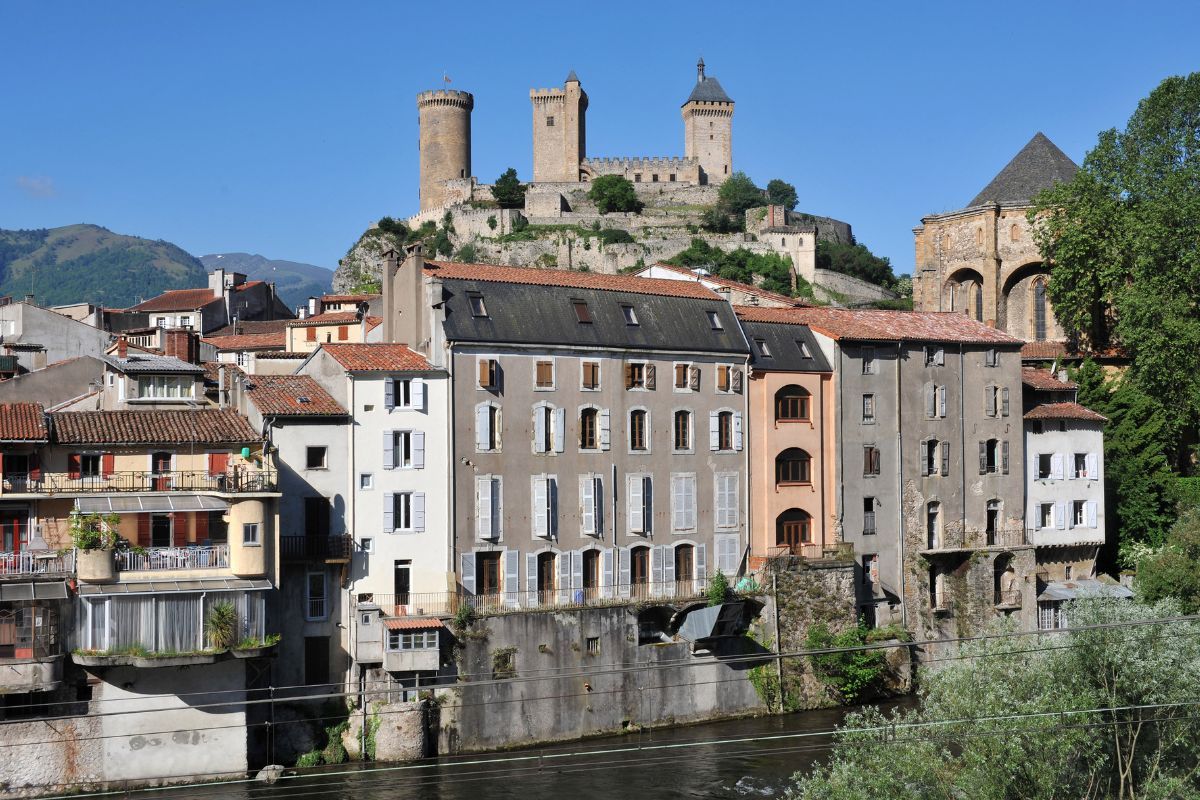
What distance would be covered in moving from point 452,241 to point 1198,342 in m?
92.0

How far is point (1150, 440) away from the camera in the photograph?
65.4 meters

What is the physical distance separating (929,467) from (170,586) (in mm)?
31397

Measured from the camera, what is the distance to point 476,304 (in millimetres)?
49188

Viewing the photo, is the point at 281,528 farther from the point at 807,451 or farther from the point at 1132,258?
the point at 1132,258

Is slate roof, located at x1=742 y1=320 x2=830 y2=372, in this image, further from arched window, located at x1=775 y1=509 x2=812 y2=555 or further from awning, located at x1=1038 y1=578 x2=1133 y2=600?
awning, located at x1=1038 y1=578 x2=1133 y2=600

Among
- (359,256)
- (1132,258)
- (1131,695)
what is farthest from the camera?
(359,256)

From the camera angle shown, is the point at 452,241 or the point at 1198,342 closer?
the point at 1198,342

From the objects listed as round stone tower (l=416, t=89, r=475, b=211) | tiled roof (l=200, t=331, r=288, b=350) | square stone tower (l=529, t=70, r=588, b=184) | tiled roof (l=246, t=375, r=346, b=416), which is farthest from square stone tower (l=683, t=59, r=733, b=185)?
tiled roof (l=246, t=375, r=346, b=416)

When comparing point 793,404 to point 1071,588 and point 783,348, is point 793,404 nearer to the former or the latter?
point 783,348

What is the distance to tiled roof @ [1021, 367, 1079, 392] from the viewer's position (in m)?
63.0

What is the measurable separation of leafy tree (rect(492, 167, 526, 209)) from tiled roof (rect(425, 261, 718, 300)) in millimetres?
93800

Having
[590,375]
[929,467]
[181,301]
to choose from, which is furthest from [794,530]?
[181,301]

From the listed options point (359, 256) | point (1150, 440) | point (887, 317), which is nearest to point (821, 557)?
point (887, 317)

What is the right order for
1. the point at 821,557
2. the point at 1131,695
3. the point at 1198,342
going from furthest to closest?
the point at 1198,342 < the point at 821,557 < the point at 1131,695
